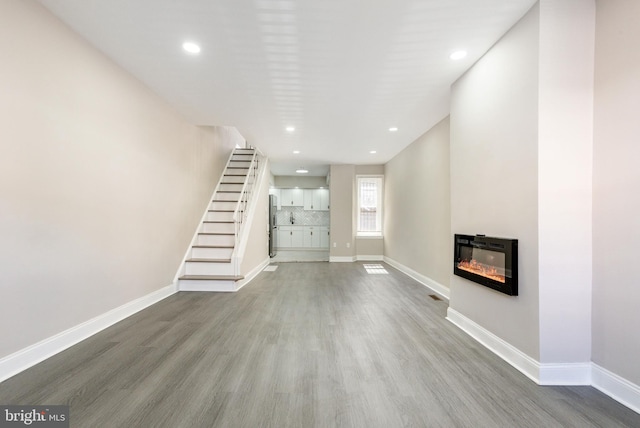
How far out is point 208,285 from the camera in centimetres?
406

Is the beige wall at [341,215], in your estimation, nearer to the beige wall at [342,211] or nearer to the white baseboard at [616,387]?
the beige wall at [342,211]

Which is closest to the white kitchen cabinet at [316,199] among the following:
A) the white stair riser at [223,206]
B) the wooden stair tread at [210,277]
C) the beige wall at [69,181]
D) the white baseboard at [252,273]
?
the white baseboard at [252,273]

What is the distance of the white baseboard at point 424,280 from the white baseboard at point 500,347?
1112 mm

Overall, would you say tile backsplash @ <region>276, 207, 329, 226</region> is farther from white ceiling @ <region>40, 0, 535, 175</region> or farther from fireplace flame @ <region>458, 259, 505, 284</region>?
fireplace flame @ <region>458, 259, 505, 284</region>

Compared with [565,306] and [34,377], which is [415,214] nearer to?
[565,306]

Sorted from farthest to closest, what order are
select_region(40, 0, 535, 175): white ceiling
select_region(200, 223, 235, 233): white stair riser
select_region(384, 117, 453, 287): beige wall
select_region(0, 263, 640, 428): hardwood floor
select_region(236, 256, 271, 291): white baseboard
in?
select_region(200, 223, 235, 233): white stair riser → select_region(236, 256, 271, 291): white baseboard → select_region(384, 117, 453, 287): beige wall → select_region(40, 0, 535, 175): white ceiling → select_region(0, 263, 640, 428): hardwood floor

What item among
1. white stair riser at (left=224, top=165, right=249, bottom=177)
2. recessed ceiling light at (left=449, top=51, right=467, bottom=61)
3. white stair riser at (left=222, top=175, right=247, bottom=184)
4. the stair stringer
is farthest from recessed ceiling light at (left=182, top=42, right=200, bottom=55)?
white stair riser at (left=224, top=165, right=249, bottom=177)

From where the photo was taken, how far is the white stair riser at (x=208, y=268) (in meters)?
4.19

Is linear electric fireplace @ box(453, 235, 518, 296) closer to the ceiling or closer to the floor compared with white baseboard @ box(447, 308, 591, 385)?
closer to the ceiling

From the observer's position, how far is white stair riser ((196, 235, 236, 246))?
181 inches

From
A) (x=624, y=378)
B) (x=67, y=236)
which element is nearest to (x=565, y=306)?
(x=624, y=378)

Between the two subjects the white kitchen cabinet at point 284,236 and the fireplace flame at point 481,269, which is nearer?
the fireplace flame at point 481,269

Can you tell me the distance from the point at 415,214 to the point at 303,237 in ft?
17.9

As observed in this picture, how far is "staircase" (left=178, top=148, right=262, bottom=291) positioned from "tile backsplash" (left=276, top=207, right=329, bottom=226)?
4140 mm
